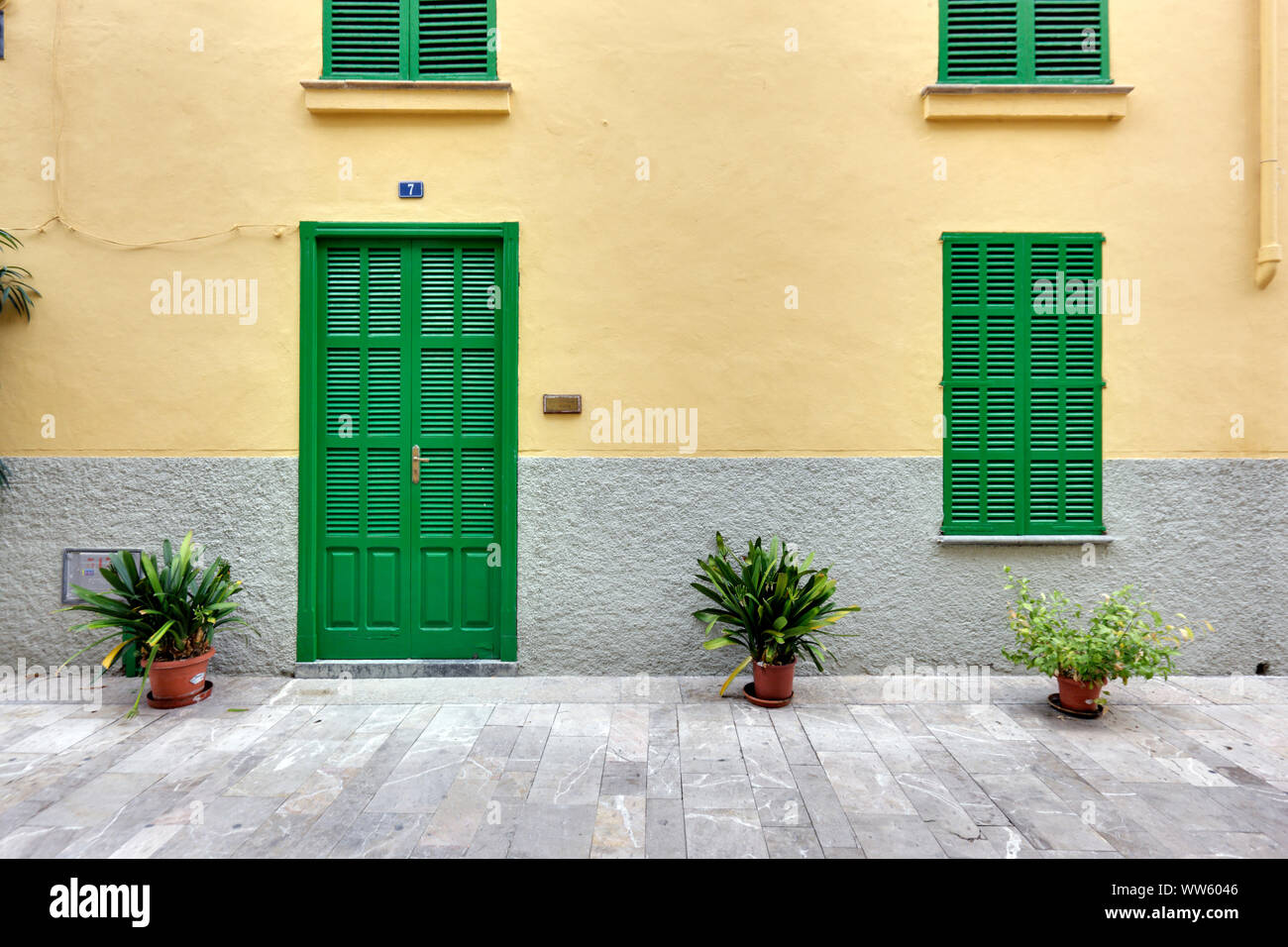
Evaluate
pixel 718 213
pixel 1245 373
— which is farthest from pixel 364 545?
pixel 1245 373

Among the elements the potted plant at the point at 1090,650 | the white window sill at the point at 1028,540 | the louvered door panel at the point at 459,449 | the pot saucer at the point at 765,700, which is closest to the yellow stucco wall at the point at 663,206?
the louvered door panel at the point at 459,449

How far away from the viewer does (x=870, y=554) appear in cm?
468

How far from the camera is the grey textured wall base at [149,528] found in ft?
15.1

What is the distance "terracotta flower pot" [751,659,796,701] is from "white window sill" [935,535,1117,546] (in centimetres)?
156

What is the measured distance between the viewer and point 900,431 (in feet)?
15.4

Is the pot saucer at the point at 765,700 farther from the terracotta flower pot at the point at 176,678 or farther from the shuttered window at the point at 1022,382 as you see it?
the terracotta flower pot at the point at 176,678

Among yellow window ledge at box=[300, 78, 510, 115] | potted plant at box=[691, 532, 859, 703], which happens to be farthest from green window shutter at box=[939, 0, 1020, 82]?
potted plant at box=[691, 532, 859, 703]

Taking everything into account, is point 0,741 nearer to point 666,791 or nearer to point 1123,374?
point 666,791

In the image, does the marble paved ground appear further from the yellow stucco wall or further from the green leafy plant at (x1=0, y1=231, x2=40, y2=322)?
the green leafy plant at (x1=0, y1=231, x2=40, y2=322)

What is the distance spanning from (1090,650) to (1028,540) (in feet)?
3.17

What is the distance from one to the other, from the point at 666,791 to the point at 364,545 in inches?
113

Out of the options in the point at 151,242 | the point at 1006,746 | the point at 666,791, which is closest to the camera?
the point at 666,791

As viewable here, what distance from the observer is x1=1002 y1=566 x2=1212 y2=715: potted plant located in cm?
382

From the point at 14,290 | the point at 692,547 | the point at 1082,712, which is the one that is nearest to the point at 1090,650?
the point at 1082,712
